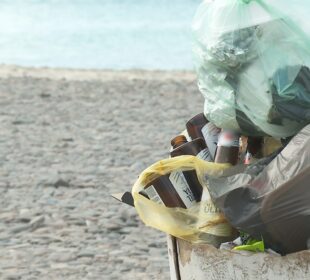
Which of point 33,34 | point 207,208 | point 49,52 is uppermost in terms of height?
point 33,34

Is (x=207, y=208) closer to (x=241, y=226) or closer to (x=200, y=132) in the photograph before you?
(x=241, y=226)

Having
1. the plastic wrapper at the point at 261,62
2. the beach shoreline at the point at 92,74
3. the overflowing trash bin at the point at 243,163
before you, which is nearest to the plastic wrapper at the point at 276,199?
the overflowing trash bin at the point at 243,163

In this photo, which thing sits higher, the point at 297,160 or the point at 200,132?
the point at 200,132

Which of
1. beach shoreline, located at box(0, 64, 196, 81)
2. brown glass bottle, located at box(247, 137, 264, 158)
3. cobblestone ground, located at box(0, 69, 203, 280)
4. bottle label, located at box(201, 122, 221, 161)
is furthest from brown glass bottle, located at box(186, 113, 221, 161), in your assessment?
beach shoreline, located at box(0, 64, 196, 81)

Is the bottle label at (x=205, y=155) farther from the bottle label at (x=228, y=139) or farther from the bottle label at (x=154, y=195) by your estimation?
the bottle label at (x=154, y=195)

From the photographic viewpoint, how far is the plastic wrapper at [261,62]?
2.58 metres

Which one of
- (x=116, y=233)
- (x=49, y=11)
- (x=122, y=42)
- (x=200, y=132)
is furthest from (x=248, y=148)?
(x=49, y=11)

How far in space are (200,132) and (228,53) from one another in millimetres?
400

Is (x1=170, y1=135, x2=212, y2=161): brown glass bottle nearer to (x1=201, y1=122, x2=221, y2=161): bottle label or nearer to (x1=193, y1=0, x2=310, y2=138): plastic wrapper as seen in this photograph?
(x1=201, y1=122, x2=221, y2=161): bottle label

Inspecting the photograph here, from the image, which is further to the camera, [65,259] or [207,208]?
[65,259]

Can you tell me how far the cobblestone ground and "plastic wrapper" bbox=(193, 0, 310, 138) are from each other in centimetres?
248

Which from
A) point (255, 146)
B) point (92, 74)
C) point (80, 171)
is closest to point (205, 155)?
point (255, 146)

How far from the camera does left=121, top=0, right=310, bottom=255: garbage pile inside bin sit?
2434mm

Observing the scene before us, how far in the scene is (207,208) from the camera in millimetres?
2607
